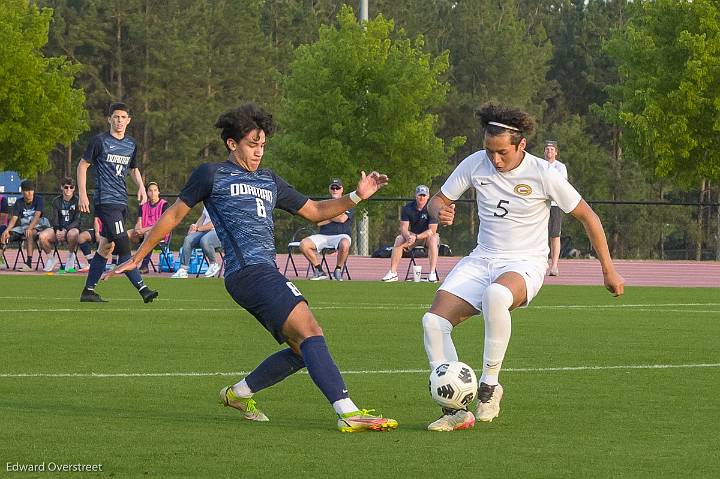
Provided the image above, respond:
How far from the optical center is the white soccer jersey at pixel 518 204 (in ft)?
29.4

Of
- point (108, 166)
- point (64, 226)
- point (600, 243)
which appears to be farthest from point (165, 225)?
point (64, 226)

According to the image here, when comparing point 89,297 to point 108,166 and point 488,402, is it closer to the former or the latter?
point 108,166

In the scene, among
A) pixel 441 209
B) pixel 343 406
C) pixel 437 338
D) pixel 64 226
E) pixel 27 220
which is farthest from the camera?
pixel 27 220

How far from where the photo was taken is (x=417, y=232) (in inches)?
1035

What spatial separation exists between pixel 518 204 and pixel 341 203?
1.13 metres

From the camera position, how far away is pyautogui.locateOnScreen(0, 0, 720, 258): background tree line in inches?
1929

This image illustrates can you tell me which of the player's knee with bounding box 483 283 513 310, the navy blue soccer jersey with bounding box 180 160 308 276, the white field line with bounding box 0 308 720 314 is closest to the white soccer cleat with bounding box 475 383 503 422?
the player's knee with bounding box 483 283 513 310

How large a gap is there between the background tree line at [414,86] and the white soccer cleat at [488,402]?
3955cm

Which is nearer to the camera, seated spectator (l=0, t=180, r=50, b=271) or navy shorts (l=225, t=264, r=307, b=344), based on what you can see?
navy shorts (l=225, t=264, r=307, b=344)

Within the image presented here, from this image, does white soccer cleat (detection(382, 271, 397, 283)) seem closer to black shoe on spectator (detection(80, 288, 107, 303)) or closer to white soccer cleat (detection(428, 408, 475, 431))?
black shoe on spectator (detection(80, 288, 107, 303))

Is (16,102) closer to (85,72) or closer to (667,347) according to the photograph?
(85,72)

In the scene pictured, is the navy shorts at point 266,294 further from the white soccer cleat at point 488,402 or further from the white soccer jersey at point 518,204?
the white soccer jersey at point 518,204

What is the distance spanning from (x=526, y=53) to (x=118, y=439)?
252 feet

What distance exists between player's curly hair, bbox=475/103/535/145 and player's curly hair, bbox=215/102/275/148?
135 cm
